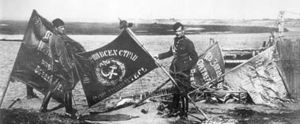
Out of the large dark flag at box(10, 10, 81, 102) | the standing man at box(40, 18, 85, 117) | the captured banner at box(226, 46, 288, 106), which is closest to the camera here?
the standing man at box(40, 18, 85, 117)

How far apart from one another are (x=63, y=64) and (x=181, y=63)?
1795 mm

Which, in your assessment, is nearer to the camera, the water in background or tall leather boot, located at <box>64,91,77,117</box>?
tall leather boot, located at <box>64,91,77,117</box>

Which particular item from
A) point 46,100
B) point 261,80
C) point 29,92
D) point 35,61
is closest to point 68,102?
point 46,100

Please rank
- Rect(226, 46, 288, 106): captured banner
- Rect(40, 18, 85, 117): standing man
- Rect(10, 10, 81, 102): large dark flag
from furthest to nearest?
1. Rect(226, 46, 288, 106): captured banner
2. Rect(10, 10, 81, 102): large dark flag
3. Rect(40, 18, 85, 117): standing man

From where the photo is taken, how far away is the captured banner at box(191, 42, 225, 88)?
623 centimetres

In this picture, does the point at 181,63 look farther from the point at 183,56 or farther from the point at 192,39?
the point at 192,39

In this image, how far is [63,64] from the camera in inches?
236

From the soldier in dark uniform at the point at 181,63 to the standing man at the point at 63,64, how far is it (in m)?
1.35

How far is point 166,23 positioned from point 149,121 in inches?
62.9

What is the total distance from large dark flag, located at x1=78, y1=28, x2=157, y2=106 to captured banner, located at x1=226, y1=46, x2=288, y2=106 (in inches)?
53.9

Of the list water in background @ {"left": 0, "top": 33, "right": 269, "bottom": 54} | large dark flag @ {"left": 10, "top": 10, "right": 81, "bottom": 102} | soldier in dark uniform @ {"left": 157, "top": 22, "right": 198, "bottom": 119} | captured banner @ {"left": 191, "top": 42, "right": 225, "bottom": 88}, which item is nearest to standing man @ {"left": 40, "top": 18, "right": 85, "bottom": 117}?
large dark flag @ {"left": 10, "top": 10, "right": 81, "bottom": 102}

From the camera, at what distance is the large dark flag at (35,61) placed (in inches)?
242

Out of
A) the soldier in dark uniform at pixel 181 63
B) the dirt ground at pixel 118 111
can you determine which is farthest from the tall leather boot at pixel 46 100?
the soldier in dark uniform at pixel 181 63

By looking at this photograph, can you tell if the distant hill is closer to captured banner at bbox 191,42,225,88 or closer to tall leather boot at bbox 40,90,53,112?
captured banner at bbox 191,42,225,88
